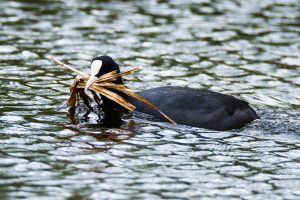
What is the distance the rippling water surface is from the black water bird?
0.53ft

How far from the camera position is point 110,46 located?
15.2 meters

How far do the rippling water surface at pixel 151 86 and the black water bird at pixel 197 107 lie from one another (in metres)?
0.16

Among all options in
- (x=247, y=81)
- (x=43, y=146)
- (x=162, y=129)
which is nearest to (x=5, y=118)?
(x=43, y=146)

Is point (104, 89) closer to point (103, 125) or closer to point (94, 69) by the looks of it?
point (94, 69)

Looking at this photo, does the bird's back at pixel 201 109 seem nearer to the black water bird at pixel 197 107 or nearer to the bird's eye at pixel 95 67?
the black water bird at pixel 197 107

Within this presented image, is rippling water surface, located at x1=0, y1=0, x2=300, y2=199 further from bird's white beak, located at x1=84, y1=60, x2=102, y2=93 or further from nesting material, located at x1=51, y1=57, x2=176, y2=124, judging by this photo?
bird's white beak, located at x1=84, y1=60, x2=102, y2=93

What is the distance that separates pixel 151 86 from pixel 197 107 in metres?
2.30

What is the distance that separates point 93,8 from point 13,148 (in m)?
9.07

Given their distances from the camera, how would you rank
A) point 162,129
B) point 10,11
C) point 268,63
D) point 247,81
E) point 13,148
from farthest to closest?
point 10,11 → point 268,63 → point 247,81 → point 162,129 → point 13,148

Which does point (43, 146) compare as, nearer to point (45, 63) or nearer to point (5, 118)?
point (5, 118)

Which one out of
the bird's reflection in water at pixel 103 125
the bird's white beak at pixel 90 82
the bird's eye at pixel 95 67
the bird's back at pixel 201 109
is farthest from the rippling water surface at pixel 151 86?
the bird's eye at pixel 95 67

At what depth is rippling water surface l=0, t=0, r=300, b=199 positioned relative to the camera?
842 centimetres

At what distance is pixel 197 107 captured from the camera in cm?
1073

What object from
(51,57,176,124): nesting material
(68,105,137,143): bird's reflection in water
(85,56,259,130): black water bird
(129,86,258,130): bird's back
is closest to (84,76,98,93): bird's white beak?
(85,56,259,130): black water bird
